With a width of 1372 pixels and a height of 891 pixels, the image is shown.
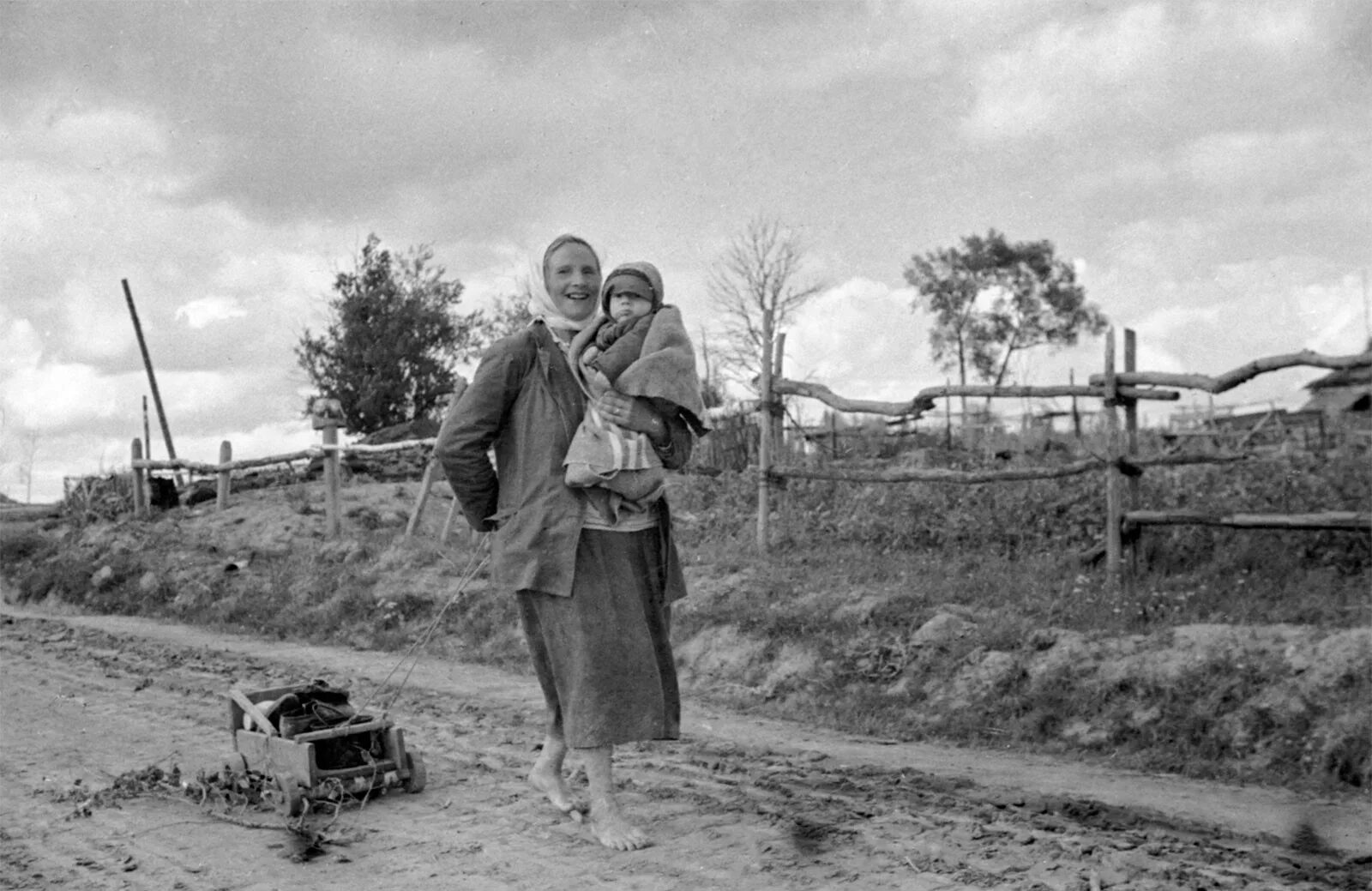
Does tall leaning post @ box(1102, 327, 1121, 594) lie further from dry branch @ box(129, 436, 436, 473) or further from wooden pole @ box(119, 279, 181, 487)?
wooden pole @ box(119, 279, 181, 487)

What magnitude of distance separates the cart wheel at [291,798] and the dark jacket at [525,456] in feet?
3.76

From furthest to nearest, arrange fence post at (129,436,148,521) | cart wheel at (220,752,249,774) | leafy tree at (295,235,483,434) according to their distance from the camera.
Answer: leafy tree at (295,235,483,434) → fence post at (129,436,148,521) → cart wheel at (220,752,249,774)

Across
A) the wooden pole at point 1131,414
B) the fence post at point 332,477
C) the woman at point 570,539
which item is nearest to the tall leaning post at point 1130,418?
the wooden pole at point 1131,414

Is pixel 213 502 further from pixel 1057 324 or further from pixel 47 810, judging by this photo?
pixel 1057 324

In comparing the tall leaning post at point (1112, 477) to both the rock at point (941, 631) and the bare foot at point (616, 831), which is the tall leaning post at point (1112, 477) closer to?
the rock at point (941, 631)

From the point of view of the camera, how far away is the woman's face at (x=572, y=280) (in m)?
4.38

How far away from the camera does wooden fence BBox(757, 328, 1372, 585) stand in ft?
23.8

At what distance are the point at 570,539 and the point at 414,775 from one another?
1.40 metres

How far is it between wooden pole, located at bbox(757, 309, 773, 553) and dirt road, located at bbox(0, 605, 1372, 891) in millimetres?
4000

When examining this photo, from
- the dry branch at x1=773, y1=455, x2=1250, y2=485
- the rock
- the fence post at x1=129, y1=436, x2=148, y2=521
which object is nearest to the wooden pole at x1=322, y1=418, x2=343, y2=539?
the dry branch at x1=773, y1=455, x2=1250, y2=485

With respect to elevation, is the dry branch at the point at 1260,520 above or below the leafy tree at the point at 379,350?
below

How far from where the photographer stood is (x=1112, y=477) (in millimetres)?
8125

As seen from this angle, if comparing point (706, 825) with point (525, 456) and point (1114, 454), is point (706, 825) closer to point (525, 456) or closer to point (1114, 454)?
point (525, 456)

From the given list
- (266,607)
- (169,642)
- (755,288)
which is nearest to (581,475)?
(169,642)
